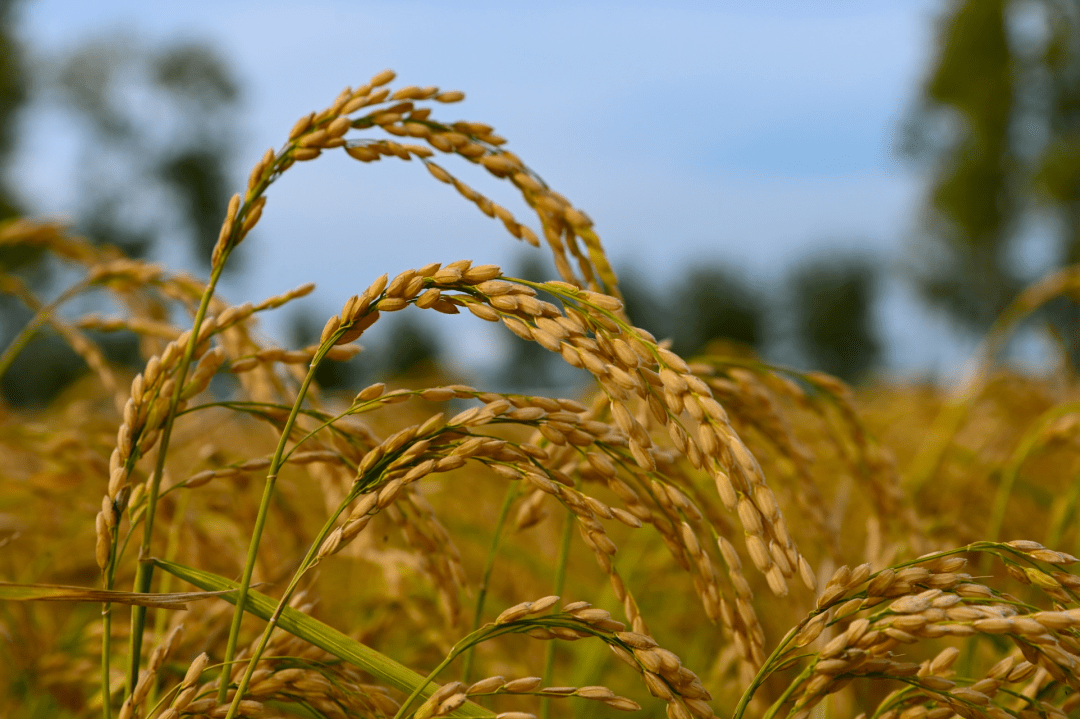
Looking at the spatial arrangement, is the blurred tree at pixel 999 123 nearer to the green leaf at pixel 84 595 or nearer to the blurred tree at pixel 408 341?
the blurred tree at pixel 408 341

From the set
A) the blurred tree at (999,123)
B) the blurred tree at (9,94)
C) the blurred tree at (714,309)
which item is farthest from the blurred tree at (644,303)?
the blurred tree at (9,94)

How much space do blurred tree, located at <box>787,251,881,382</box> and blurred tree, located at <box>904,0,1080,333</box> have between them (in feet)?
86.9

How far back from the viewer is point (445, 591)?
3.03ft

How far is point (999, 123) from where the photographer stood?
27.2 metres

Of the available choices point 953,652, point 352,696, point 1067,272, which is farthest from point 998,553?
point 1067,272

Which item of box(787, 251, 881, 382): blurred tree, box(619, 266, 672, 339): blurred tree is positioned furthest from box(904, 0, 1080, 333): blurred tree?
box(787, 251, 881, 382): blurred tree

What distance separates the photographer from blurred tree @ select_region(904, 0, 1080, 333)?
26.3 m

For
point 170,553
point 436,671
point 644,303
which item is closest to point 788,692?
point 436,671

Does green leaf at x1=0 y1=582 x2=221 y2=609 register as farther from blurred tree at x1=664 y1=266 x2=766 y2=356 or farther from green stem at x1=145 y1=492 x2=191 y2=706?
blurred tree at x1=664 y1=266 x2=766 y2=356

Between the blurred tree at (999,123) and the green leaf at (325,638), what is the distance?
96.4ft

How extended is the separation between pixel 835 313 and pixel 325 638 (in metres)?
58.8

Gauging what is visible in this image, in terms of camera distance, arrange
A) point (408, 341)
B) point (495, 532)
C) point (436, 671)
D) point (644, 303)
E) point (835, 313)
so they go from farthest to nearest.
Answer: point (835, 313) < point (644, 303) < point (408, 341) < point (495, 532) < point (436, 671)

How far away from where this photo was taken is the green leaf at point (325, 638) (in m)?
0.73

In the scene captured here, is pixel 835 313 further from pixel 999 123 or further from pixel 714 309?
pixel 999 123
